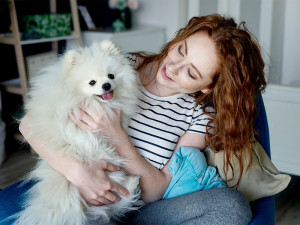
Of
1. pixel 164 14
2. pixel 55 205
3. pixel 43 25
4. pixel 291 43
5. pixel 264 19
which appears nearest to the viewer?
pixel 55 205

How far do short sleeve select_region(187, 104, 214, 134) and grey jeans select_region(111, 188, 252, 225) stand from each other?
247 millimetres

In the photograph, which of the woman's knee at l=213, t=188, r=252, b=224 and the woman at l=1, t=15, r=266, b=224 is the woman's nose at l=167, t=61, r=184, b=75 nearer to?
the woman at l=1, t=15, r=266, b=224

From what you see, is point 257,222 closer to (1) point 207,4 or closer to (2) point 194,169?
(2) point 194,169

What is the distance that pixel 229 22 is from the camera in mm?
1441

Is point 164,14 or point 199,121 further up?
point 164,14

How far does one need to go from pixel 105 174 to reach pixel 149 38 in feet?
8.19

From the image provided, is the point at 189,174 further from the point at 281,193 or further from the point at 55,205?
the point at 281,193

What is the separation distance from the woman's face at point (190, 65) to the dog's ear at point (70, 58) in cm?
32

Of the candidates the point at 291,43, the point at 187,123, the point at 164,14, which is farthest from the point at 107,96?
the point at 164,14

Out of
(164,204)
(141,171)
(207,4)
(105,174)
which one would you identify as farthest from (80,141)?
(207,4)

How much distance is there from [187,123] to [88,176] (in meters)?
0.46

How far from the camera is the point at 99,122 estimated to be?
134 centimetres

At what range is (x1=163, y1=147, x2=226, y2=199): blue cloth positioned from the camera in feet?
4.70

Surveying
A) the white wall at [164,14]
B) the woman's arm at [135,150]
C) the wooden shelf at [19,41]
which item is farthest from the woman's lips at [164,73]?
the white wall at [164,14]
